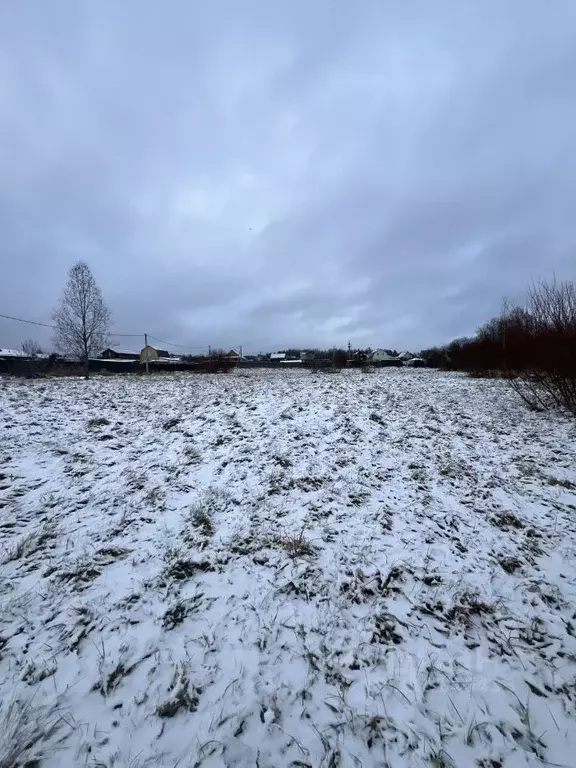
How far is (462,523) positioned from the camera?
429cm

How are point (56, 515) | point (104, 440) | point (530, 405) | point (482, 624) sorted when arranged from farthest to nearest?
point (530, 405), point (104, 440), point (56, 515), point (482, 624)

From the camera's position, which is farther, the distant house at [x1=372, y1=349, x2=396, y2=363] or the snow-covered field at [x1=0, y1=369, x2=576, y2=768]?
the distant house at [x1=372, y1=349, x2=396, y2=363]

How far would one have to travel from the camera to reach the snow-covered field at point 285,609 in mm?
2027

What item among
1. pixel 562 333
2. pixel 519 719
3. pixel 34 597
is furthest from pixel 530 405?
pixel 34 597

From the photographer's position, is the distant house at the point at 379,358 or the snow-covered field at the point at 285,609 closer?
the snow-covered field at the point at 285,609

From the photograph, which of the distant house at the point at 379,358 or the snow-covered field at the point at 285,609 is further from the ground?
the distant house at the point at 379,358

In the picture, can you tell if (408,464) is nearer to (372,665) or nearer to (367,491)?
(367,491)

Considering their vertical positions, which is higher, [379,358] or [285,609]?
[379,358]

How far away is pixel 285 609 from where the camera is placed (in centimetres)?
296

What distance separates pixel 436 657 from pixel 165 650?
2.13 metres

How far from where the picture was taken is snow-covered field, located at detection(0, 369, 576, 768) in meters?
2.03

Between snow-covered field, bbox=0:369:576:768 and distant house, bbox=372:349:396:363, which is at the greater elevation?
distant house, bbox=372:349:396:363

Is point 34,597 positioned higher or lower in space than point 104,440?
lower

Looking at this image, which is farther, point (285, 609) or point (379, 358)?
point (379, 358)
